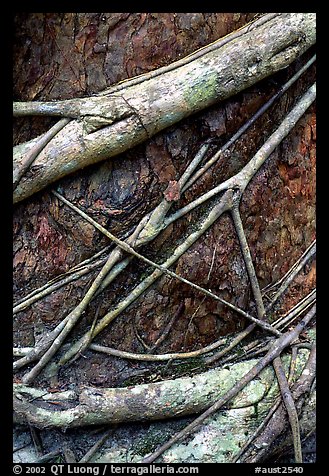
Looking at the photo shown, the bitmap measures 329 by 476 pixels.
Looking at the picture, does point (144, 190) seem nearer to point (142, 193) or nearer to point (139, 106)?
point (142, 193)

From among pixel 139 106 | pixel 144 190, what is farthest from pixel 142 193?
pixel 139 106

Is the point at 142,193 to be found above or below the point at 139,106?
below

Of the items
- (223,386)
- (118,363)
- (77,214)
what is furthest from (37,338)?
(223,386)

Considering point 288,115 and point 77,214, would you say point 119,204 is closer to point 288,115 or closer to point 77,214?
point 77,214
